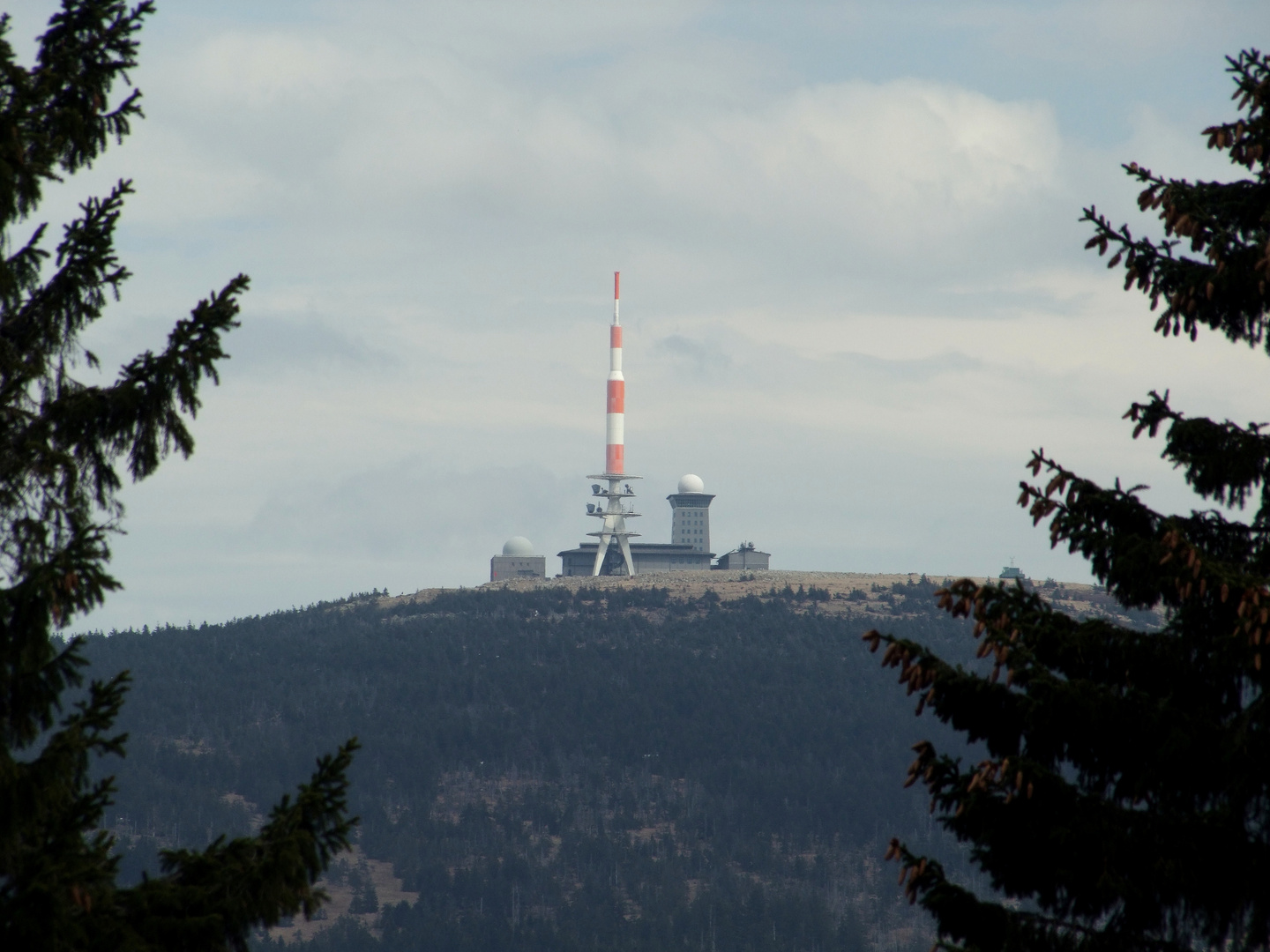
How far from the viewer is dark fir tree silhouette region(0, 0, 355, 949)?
35.6 feet

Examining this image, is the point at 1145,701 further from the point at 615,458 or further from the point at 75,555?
the point at 615,458

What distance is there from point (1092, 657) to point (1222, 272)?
3.27 meters

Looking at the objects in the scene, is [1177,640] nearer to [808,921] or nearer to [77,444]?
[77,444]

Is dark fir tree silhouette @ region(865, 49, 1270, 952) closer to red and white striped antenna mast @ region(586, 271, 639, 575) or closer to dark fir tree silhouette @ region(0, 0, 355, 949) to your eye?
dark fir tree silhouette @ region(0, 0, 355, 949)

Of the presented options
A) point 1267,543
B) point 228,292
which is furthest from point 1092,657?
point 228,292

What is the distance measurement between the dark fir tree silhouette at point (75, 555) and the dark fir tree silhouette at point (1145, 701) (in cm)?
476

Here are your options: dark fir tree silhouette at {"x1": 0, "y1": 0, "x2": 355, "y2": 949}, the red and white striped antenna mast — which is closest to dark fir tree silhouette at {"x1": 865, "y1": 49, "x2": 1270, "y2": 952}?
dark fir tree silhouette at {"x1": 0, "y1": 0, "x2": 355, "y2": 949}

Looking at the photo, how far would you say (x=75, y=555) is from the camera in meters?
10.9

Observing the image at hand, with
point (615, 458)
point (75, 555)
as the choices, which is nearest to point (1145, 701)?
point (75, 555)

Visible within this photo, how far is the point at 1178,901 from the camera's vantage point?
11258 millimetres

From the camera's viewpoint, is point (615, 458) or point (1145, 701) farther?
point (615, 458)

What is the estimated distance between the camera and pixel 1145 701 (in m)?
11.6

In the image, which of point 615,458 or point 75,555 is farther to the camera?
point 615,458

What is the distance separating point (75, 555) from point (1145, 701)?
7964mm
